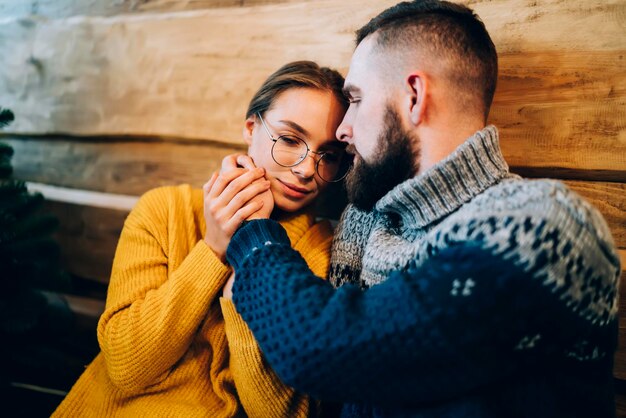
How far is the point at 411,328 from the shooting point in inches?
27.8

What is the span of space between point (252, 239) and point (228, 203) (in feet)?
0.66

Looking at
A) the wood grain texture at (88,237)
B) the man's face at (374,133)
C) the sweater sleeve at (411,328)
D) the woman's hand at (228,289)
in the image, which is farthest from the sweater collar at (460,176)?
the wood grain texture at (88,237)

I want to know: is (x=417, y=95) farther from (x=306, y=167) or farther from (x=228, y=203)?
(x=228, y=203)

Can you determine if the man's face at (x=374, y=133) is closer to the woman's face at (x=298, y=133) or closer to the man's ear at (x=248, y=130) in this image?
the woman's face at (x=298, y=133)

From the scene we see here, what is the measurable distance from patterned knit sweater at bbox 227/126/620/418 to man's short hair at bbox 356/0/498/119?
319 millimetres

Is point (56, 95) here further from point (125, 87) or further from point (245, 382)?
point (245, 382)

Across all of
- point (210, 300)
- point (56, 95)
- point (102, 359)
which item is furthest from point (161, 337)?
point (56, 95)

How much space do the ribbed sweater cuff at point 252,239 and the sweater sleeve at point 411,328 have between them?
14 centimetres

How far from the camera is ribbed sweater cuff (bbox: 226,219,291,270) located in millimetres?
974

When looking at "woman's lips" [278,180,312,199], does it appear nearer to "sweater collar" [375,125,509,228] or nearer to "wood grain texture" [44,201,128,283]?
"sweater collar" [375,125,509,228]

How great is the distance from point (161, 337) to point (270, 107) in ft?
2.51

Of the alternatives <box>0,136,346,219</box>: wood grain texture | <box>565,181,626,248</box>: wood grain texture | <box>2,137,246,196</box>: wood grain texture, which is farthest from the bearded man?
<box>2,137,246,196</box>: wood grain texture

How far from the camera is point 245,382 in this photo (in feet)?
3.43

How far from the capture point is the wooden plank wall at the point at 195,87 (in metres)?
1.13
